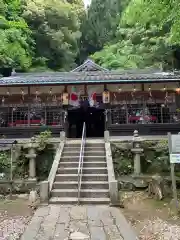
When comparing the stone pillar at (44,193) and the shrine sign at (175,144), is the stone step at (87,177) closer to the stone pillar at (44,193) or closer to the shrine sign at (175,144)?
the stone pillar at (44,193)

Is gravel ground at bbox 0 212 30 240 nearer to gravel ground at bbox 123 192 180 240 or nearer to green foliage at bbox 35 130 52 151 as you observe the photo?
gravel ground at bbox 123 192 180 240

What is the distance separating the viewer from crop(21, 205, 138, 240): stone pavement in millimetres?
6227

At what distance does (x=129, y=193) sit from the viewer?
11414 millimetres

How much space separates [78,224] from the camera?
701 centimetres

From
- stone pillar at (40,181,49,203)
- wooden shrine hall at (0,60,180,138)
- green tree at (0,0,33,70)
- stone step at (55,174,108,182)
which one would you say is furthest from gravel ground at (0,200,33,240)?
wooden shrine hall at (0,60,180,138)

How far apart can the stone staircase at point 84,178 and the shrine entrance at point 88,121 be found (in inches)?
289

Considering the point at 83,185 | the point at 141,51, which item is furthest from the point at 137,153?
the point at 141,51

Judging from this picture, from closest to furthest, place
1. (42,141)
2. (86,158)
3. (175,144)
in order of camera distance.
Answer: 1. (175,144)
2. (86,158)
3. (42,141)

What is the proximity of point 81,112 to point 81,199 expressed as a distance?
1188 cm

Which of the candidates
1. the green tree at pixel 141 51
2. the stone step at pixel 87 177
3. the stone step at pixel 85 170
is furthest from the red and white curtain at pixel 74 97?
the green tree at pixel 141 51

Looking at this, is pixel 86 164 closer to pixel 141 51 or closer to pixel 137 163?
pixel 137 163

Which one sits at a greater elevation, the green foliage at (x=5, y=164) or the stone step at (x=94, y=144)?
the stone step at (x=94, y=144)

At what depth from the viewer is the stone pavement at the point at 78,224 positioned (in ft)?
20.4

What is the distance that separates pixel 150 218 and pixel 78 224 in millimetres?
2269
